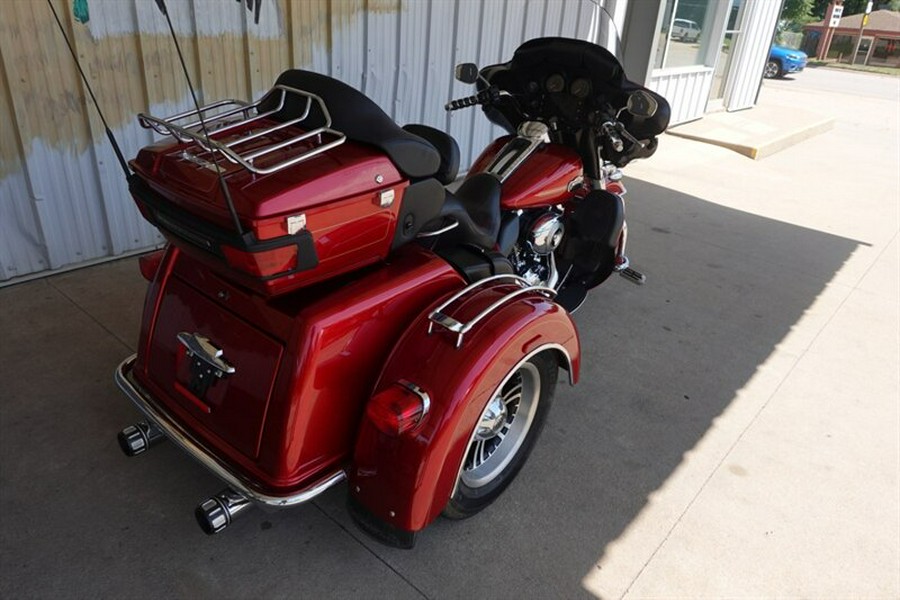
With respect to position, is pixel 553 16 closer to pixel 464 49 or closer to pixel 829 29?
pixel 464 49

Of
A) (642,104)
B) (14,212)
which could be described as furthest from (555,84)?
(14,212)

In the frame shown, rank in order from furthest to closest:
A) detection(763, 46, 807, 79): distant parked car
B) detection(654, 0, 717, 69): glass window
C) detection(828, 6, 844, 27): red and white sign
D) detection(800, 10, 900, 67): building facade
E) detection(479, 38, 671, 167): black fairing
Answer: detection(800, 10, 900, 67): building facade < detection(828, 6, 844, 27): red and white sign < detection(763, 46, 807, 79): distant parked car < detection(654, 0, 717, 69): glass window < detection(479, 38, 671, 167): black fairing

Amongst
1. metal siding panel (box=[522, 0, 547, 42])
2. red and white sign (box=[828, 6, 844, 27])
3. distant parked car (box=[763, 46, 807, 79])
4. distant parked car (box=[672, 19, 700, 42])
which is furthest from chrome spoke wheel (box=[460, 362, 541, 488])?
red and white sign (box=[828, 6, 844, 27])

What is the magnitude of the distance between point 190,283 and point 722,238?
4.65 m

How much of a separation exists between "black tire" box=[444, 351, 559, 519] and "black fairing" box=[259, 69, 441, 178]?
76cm

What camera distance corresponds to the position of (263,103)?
2.02 metres

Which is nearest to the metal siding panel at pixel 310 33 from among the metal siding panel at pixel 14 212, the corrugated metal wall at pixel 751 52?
the metal siding panel at pixel 14 212

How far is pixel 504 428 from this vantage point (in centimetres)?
237

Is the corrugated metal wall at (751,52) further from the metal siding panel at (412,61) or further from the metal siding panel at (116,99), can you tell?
the metal siding panel at (116,99)

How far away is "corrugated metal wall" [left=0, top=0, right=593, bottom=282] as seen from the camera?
3221 millimetres

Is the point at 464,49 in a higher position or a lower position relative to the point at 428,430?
higher

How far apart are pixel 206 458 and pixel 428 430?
26.9 inches

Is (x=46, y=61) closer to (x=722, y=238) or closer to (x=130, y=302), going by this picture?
(x=130, y=302)

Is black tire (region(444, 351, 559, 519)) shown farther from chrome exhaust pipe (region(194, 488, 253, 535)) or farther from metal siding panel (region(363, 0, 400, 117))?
metal siding panel (region(363, 0, 400, 117))
